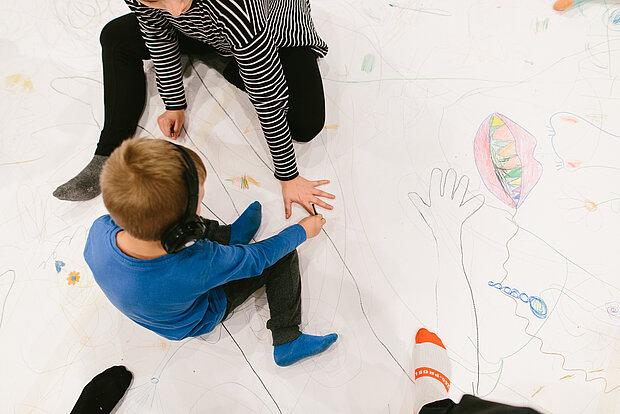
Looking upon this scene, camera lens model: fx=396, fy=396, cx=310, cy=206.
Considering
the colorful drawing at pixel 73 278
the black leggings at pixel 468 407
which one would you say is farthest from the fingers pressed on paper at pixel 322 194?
the colorful drawing at pixel 73 278

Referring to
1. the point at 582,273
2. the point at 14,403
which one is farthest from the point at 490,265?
the point at 14,403

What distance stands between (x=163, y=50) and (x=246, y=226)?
417mm

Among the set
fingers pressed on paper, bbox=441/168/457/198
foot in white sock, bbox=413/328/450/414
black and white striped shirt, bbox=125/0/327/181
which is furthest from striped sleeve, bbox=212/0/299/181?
foot in white sock, bbox=413/328/450/414

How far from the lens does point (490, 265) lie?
85 cm

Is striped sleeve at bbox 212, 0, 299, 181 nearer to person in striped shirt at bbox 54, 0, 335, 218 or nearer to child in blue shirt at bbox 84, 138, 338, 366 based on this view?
person in striped shirt at bbox 54, 0, 335, 218

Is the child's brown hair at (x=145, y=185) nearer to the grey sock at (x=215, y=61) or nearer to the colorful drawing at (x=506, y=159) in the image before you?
the grey sock at (x=215, y=61)

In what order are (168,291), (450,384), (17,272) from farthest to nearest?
(17,272), (450,384), (168,291)

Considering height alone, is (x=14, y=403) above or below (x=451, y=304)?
below

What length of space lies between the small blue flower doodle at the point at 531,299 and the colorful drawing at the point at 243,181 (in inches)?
22.6

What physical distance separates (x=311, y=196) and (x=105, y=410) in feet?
2.05

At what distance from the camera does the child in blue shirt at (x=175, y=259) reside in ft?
1.65

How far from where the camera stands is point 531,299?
83 cm

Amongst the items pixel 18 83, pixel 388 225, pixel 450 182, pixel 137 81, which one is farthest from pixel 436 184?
pixel 18 83

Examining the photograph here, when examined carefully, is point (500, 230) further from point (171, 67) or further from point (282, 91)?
point (171, 67)
